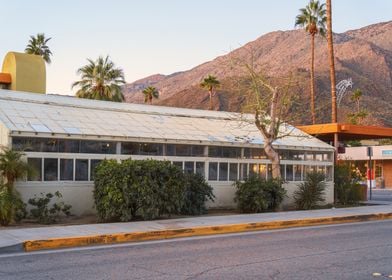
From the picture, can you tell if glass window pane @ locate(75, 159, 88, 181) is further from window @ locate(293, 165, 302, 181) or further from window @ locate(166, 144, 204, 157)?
window @ locate(293, 165, 302, 181)

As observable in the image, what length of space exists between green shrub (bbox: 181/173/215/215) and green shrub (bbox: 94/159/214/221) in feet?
3.89

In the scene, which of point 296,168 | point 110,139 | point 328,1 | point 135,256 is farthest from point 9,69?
point 135,256

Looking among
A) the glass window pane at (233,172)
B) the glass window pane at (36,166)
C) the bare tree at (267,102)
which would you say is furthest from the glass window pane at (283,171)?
the glass window pane at (36,166)

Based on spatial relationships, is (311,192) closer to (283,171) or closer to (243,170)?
(283,171)

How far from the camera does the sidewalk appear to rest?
41.2 feet

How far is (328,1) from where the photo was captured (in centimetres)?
3462

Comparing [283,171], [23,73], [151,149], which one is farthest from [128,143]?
[23,73]

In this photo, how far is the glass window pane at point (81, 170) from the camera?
18480 millimetres

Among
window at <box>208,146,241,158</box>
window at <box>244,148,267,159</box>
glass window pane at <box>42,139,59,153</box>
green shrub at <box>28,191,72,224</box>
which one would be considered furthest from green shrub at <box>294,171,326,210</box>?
glass window pane at <box>42,139,59,153</box>

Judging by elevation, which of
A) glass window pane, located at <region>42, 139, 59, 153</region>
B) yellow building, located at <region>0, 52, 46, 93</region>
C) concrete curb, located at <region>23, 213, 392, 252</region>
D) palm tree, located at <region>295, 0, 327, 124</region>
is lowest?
concrete curb, located at <region>23, 213, 392, 252</region>

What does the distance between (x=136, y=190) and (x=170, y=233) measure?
2.82 meters

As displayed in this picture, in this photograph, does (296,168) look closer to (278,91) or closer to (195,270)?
(278,91)

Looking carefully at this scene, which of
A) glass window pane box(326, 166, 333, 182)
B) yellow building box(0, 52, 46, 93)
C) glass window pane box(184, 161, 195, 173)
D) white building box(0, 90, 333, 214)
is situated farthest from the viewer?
yellow building box(0, 52, 46, 93)

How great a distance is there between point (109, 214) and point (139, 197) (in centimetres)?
100
